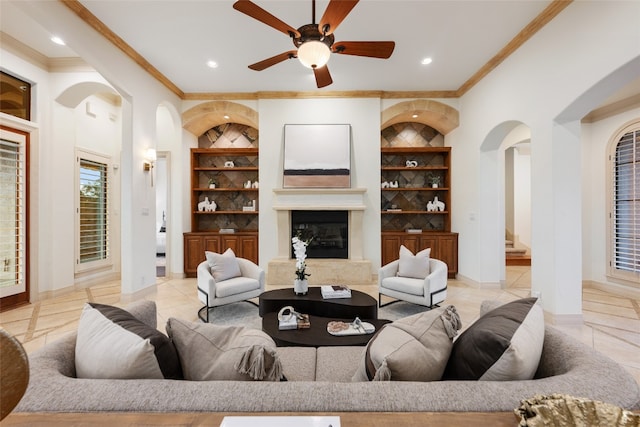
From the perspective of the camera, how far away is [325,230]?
5836 millimetres

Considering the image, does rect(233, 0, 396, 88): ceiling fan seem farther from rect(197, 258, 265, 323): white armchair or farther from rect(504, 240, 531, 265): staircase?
rect(504, 240, 531, 265): staircase

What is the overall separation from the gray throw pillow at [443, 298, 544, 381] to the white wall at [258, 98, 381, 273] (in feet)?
14.5

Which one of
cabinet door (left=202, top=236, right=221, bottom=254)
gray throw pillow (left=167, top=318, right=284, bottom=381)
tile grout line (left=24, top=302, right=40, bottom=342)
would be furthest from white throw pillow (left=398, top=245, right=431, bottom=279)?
tile grout line (left=24, top=302, right=40, bottom=342)

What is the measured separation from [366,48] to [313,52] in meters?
0.62

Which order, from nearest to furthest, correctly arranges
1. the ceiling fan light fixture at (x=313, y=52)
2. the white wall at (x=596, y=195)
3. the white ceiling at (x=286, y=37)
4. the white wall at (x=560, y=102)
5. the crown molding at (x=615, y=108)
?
the ceiling fan light fixture at (x=313, y=52)
the white wall at (x=560, y=102)
the white ceiling at (x=286, y=37)
the crown molding at (x=615, y=108)
the white wall at (x=596, y=195)

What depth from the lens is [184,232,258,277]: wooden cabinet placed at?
230 inches

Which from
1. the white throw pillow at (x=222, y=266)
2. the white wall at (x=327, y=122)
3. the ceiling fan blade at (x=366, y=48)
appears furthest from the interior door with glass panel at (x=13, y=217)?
the ceiling fan blade at (x=366, y=48)

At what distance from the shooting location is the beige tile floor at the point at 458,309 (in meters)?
3.00

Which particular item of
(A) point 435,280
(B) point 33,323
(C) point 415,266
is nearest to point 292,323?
(A) point 435,280

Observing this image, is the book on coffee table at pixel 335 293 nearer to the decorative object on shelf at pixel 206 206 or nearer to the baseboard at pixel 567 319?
the baseboard at pixel 567 319

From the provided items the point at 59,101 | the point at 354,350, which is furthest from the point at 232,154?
the point at 354,350

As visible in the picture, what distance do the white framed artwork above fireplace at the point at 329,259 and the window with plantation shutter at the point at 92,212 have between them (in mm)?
3049

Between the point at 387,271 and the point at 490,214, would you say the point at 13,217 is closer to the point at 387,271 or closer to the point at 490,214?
the point at 387,271

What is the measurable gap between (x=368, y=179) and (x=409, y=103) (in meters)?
1.63
